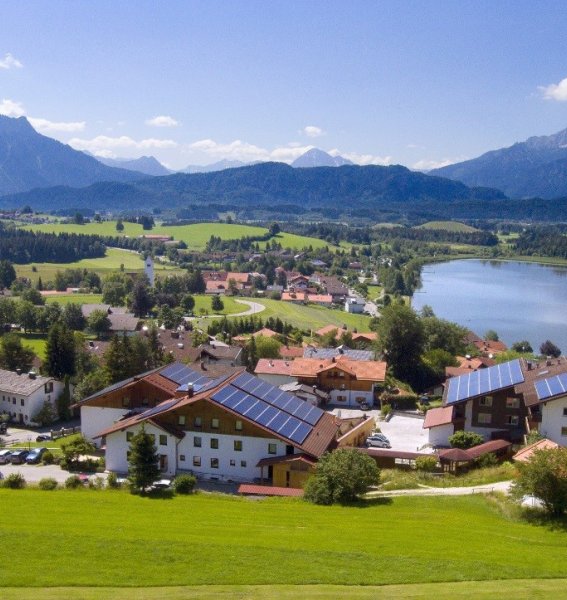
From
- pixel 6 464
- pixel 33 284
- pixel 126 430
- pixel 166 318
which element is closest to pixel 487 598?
pixel 126 430

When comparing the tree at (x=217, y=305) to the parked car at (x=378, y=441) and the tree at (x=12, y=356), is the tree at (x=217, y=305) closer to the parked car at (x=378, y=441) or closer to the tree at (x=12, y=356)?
the tree at (x=12, y=356)

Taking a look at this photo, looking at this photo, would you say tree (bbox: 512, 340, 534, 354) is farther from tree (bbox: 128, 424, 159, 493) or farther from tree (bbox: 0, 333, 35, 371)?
tree (bbox: 128, 424, 159, 493)

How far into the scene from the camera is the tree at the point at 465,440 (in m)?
29.7


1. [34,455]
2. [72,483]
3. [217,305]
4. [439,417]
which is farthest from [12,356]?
[217,305]

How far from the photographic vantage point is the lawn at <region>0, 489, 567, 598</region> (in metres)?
13.6

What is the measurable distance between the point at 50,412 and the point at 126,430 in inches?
482

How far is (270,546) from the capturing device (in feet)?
50.0

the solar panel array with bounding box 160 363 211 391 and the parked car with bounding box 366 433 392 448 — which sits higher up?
the solar panel array with bounding box 160 363 211 391

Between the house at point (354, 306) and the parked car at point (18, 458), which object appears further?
the house at point (354, 306)

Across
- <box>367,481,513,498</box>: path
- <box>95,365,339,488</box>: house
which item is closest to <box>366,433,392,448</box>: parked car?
<box>95,365,339,488</box>: house

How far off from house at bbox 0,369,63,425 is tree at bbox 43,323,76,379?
16.8 feet

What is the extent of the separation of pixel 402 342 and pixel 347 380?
8882 mm

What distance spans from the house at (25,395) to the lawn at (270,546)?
60.3ft

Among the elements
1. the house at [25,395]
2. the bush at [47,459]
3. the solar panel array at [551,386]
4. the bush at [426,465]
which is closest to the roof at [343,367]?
the solar panel array at [551,386]
